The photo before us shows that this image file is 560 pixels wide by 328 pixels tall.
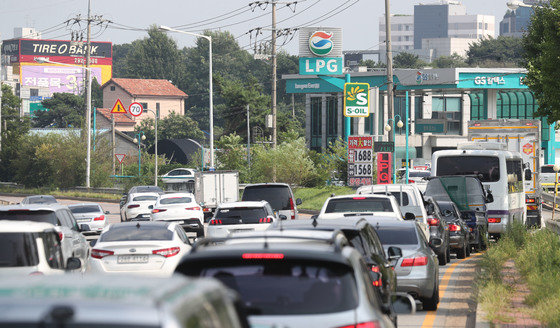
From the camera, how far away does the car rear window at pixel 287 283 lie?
6230mm

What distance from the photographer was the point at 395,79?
8644 cm

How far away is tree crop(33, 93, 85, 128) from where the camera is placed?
131m

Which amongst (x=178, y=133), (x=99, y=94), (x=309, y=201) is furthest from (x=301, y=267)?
(x=99, y=94)

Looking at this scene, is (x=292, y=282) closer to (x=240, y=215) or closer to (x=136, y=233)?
(x=136, y=233)

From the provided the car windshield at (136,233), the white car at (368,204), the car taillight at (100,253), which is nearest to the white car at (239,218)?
the white car at (368,204)

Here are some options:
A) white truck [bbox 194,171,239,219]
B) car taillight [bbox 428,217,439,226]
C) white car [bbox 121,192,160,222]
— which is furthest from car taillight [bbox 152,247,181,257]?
white truck [bbox 194,171,239,219]

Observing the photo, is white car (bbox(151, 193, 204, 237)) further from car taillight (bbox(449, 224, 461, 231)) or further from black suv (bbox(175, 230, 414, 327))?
black suv (bbox(175, 230, 414, 327))

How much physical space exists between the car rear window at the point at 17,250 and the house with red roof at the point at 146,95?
427ft

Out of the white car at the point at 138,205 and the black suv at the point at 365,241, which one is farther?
the white car at the point at 138,205

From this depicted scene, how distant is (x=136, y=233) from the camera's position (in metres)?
17.5

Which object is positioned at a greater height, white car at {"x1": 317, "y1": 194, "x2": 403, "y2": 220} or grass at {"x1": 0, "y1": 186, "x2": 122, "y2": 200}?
white car at {"x1": 317, "y1": 194, "x2": 403, "y2": 220}

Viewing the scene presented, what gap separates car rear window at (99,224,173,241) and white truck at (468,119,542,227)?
23.0m

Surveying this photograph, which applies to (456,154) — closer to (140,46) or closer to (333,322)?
(333,322)

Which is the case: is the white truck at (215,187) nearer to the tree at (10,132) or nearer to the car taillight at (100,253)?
the car taillight at (100,253)
